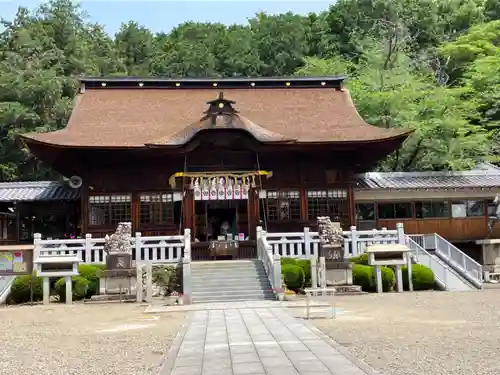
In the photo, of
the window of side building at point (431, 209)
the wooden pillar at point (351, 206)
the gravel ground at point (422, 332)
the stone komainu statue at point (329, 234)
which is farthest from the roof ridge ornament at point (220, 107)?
the window of side building at point (431, 209)

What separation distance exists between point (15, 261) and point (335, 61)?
95.2ft

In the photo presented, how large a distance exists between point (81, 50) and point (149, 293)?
97.6 ft

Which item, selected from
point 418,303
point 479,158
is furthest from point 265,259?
point 479,158

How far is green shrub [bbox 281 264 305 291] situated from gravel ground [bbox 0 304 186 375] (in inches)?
191

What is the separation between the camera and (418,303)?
46.4 feet

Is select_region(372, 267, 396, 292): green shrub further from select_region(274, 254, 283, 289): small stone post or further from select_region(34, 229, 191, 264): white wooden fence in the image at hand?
select_region(34, 229, 191, 264): white wooden fence

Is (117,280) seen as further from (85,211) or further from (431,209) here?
(431,209)

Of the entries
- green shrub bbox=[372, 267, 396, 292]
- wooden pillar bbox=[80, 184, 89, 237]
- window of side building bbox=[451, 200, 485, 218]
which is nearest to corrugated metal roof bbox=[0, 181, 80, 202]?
wooden pillar bbox=[80, 184, 89, 237]

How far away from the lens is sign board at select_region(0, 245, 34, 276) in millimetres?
16875

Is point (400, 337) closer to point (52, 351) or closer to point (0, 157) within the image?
point (52, 351)

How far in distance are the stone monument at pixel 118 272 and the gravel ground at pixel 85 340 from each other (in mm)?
1816

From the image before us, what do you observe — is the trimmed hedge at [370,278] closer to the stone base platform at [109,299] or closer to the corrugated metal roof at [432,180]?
the stone base platform at [109,299]

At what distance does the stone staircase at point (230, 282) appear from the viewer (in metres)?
16.2

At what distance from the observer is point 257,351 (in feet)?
25.0
